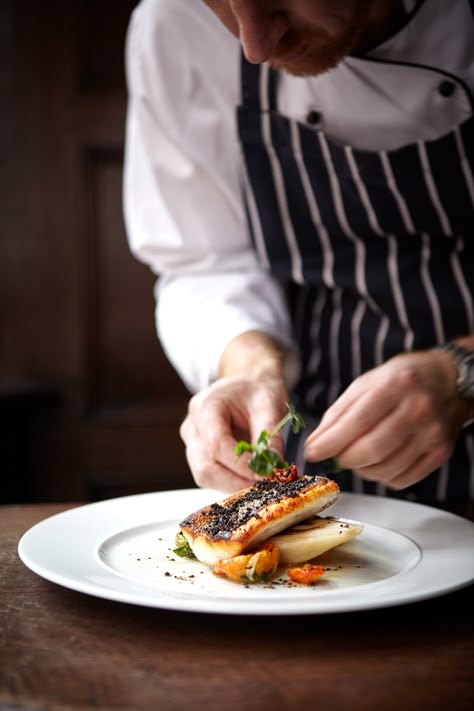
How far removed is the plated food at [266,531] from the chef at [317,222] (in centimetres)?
8

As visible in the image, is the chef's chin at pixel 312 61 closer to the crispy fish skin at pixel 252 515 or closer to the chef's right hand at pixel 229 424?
the chef's right hand at pixel 229 424

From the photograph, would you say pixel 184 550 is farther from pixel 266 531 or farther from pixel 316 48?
pixel 316 48

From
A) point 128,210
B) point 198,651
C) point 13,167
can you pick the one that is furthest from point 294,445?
point 13,167

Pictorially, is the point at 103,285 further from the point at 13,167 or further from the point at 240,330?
the point at 240,330

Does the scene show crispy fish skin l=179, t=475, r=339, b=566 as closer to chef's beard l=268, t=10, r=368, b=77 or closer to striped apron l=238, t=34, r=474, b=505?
striped apron l=238, t=34, r=474, b=505

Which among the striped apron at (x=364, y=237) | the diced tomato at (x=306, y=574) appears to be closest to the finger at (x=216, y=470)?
the diced tomato at (x=306, y=574)

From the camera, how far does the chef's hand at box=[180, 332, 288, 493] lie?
1.31 m

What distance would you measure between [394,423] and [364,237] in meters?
0.60

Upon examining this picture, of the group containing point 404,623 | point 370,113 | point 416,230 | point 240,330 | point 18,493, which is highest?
point 370,113

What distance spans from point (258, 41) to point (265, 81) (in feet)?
1.58

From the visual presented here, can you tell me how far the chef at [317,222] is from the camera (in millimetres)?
1310

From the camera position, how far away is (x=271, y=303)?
1.87 m

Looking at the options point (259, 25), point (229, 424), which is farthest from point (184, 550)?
point (259, 25)

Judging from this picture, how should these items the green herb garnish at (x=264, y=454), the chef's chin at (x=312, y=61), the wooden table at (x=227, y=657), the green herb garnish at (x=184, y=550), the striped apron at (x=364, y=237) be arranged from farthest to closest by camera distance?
the striped apron at (x=364, y=237) → the chef's chin at (x=312, y=61) → the green herb garnish at (x=264, y=454) → the green herb garnish at (x=184, y=550) → the wooden table at (x=227, y=657)
